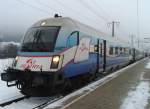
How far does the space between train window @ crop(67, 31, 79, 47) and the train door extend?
172 inches


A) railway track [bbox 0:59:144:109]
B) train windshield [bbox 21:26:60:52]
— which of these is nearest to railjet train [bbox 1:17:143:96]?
train windshield [bbox 21:26:60:52]

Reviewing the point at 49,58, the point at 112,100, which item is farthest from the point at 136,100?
the point at 49,58

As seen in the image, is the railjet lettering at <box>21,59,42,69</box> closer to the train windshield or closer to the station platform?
the train windshield

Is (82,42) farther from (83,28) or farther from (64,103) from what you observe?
(64,103)

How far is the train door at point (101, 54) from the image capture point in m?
18.0

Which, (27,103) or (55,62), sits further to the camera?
(55,62)

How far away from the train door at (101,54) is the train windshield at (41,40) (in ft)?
17.7

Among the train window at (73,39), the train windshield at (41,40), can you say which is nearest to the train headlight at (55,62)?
the train windshield at (41,40)

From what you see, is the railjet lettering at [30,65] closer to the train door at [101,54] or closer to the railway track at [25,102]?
the railway track at [25,102]

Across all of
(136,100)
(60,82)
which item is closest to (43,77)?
(60,82)

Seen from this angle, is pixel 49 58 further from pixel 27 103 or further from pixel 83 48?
pixel 83 48

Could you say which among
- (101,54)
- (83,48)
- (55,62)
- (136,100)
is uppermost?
(83,48)

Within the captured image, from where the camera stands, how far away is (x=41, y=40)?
1275 centimetres

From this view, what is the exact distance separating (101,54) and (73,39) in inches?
223
